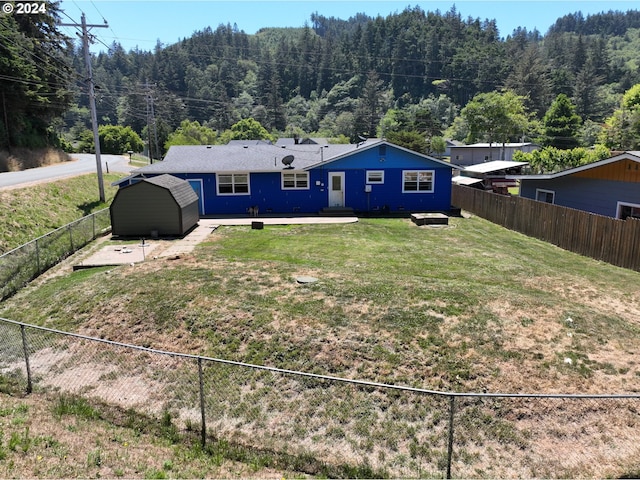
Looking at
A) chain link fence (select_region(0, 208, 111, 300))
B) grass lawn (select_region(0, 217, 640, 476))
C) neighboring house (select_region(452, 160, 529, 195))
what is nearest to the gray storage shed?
chain link fence (select_region(0, 208, 111, 300))

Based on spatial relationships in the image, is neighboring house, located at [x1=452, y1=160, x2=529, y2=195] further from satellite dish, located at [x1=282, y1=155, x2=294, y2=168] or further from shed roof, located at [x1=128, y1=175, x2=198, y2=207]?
shed roof, located at [x1=128, y1=175, x2=198, y2=207]

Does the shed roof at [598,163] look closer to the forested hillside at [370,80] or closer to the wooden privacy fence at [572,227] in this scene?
the wooden privacy fence at [572,227]

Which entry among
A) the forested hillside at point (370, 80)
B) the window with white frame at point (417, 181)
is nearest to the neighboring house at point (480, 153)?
the forested hillside at point (370, 80)

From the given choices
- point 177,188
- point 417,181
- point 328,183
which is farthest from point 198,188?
point 417,181

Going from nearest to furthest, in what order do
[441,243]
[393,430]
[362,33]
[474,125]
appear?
[393,430] < [441,243] < [474,125] < [362,33]

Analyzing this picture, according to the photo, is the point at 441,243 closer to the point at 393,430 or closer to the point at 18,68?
the point at 393,430

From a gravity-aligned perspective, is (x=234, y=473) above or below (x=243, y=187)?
below

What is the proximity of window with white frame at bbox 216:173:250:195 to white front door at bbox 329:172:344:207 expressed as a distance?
4641 mm

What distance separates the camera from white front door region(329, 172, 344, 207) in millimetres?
24266

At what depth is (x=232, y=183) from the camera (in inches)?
947

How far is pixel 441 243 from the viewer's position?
17172mm

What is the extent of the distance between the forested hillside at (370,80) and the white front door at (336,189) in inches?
2896

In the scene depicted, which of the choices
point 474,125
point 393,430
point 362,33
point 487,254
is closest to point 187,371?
point 393,430

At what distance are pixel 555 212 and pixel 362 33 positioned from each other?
196 m
